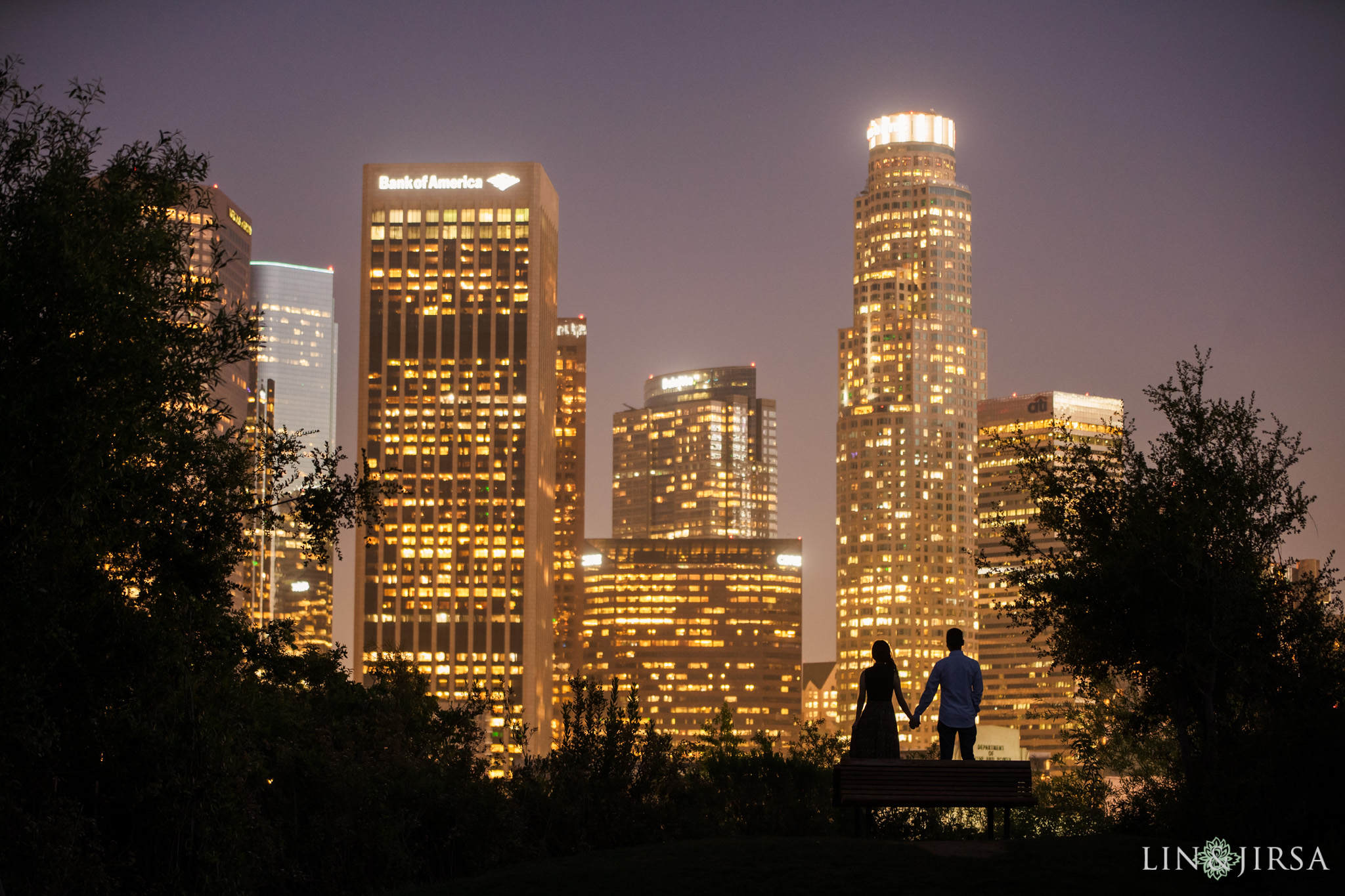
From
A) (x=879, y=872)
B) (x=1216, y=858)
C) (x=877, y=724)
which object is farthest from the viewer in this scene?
(x=877, y=724)

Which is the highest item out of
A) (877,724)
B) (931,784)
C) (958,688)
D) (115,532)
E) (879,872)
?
(115,532)

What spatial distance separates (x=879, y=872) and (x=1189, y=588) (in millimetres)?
9439

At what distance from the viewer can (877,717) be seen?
71.6 ft

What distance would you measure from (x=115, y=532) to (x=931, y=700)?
467 inches

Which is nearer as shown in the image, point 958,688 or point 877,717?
point 958,688

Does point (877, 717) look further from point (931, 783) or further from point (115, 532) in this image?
point (115, 532)

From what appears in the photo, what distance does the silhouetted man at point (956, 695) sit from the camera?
21328mm

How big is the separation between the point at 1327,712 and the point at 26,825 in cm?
1812

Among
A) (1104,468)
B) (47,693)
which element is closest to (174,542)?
(47,693)

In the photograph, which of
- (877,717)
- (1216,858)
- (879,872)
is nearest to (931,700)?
(877,717)

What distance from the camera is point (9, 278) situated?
1941 cm

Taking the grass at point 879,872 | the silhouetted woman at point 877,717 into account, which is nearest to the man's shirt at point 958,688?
the silhouetted woman at point 877,717

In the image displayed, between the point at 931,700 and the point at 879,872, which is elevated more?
the point at 931,700

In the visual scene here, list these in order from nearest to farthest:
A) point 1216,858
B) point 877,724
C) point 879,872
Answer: point 879,872, point 1216,858, point 877,724
